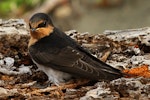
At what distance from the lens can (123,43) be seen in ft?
17.2

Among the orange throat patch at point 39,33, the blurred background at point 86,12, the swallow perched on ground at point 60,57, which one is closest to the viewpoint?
the swallow perched on ground at point 60,57

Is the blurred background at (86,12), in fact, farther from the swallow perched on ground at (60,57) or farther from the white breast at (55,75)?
the white breast at (55,75)

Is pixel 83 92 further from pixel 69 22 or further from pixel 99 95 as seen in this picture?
pixel 69 22

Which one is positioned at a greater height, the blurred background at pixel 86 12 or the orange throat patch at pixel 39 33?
the blurred background at pixel 86 12

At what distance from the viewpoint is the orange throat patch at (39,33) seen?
503 cm

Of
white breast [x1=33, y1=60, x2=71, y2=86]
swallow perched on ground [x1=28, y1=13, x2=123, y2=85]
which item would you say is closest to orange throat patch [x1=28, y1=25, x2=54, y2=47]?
swallow perched on ground [x1=28, y1=13, x2=123, y2=85]

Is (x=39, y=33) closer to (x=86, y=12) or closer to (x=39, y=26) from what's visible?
(x=39, y=26)

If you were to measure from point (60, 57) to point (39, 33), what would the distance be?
0.37 m

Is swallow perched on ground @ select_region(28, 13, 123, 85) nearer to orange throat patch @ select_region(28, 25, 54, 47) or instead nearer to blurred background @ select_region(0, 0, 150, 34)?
orange throat patch @ select_region(28, 25, 54, 47)

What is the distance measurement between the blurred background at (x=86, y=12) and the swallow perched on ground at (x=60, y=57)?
4102 millimetres

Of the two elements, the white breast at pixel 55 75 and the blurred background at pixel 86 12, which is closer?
the white breast at pixel 55 75

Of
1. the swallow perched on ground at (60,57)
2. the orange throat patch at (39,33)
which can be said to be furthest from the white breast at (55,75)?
the orange throat patch at (39,33)

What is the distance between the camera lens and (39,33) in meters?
5.09

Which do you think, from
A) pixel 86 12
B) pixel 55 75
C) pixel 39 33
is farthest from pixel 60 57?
pixel 86 12
